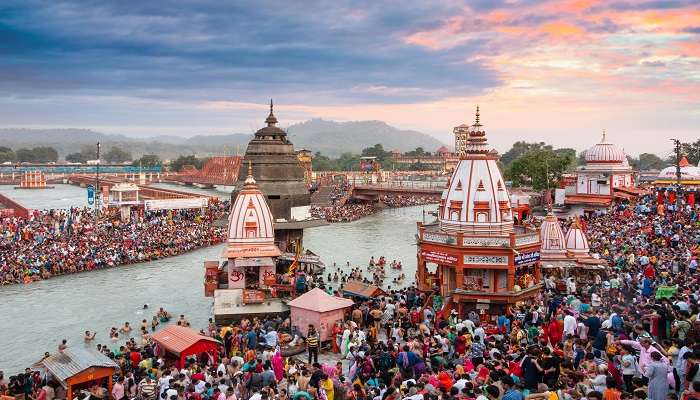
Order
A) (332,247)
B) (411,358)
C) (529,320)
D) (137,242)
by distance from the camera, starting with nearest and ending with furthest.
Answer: (411,358)
(529,320)
(137,242)
(332,247)

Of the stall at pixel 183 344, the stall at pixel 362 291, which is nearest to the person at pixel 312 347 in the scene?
the stall at pixel 183 344

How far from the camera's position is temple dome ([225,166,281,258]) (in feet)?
75.9

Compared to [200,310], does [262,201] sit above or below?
above

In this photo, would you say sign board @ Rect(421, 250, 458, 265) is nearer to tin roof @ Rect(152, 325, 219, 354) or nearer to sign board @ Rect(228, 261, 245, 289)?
sign board @ Rect(228, 261, 245, 289)

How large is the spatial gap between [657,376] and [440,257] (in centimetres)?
1024

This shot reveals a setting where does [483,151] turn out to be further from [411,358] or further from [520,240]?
[411,358]

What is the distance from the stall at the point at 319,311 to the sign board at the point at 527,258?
5.08 metres

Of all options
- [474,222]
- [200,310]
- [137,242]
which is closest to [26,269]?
[137,242]

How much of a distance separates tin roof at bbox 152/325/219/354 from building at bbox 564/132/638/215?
3479cm

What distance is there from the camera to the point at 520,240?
1883 centimetres

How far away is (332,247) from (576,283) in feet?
71.5

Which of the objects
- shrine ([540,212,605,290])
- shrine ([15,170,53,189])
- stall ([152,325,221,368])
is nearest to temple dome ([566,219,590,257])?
shrine ([540,212,605,290])

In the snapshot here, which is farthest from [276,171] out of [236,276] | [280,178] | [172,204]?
[172,204]

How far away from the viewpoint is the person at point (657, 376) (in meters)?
8.97
